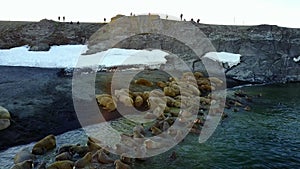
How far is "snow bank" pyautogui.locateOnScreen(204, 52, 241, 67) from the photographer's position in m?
41.1

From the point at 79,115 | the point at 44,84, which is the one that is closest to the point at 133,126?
the point at 79,115

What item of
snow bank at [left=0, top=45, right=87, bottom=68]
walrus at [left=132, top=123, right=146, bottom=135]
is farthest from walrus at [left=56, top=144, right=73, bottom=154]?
snow bank at [left=0, top=45, right=87, bottom=68]

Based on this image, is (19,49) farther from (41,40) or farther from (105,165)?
(105,165)

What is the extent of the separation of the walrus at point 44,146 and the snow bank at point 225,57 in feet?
99.6

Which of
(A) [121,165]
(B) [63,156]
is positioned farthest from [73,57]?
(A) [121,165]

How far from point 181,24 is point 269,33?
555 inches

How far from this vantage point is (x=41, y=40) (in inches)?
1802

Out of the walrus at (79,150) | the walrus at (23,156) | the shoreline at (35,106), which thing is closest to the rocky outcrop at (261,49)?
the shoreline at (35,106)

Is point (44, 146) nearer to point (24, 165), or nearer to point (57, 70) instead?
point (24, 165)

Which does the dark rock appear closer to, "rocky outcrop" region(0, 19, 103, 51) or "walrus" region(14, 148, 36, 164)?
"rocky outcrop" region(0, 19, 103, 51)

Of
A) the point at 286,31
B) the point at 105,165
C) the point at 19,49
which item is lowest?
the point at 105,165

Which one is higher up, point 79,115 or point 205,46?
point 205,46

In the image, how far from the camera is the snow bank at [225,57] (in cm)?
4106

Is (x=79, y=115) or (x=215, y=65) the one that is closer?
(x=79, y=115)
